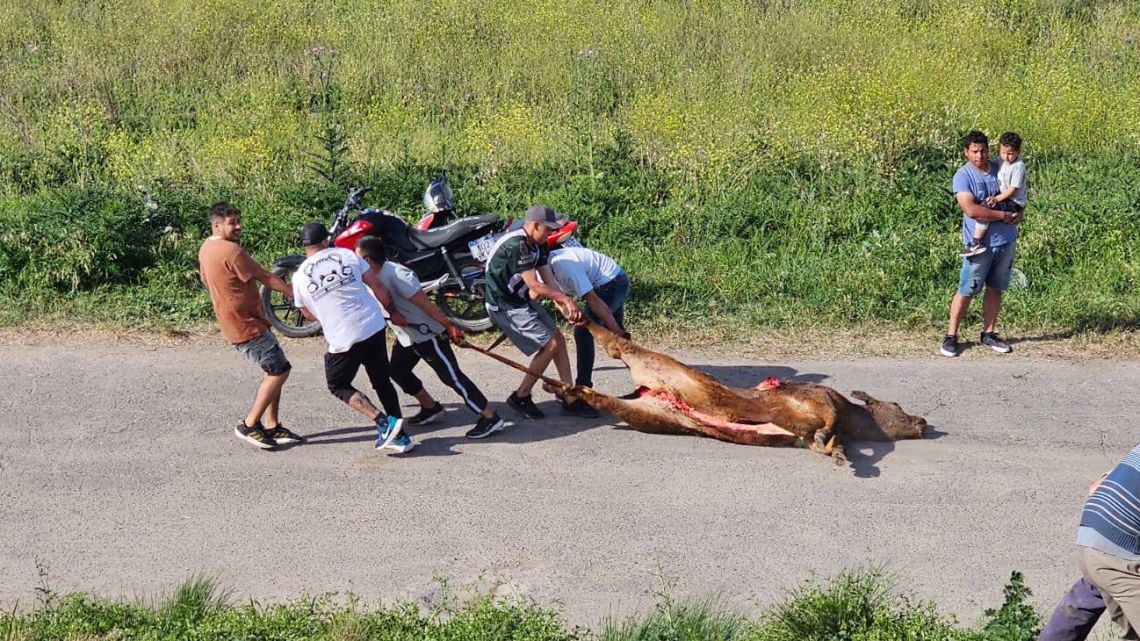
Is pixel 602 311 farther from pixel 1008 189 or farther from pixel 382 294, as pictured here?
pixel 1008 189

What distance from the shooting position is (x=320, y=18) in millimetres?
17047

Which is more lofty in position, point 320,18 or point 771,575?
point 320,18

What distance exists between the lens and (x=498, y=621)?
18.6 ft

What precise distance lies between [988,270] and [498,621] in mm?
5494

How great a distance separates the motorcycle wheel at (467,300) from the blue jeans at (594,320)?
1.36 m

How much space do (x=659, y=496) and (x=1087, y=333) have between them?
14.9 feet

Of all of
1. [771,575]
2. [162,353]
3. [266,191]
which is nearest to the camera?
[771,575]

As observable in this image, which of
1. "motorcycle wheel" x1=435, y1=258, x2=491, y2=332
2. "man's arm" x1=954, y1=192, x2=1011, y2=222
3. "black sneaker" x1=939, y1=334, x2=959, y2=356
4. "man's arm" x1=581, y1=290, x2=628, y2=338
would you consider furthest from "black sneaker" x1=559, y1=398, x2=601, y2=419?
"man's arm" x1=954, y1=192, x2=1011, y2=222

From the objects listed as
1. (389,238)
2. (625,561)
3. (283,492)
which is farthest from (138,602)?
(389,238)

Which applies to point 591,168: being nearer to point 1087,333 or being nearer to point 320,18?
point 1087,333

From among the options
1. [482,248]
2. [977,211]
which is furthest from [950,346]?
[482,248]

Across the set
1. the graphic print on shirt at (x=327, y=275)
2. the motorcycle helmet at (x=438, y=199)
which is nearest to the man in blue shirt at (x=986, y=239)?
the motorcycle helmet at (x=438, y=199)

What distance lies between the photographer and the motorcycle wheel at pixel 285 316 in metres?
9.88

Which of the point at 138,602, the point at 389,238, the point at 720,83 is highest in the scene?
the point at 720,83
